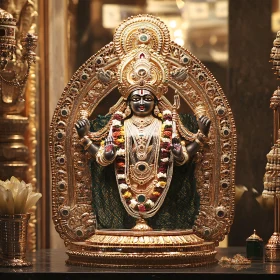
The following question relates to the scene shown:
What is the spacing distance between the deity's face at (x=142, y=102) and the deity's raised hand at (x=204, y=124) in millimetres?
306

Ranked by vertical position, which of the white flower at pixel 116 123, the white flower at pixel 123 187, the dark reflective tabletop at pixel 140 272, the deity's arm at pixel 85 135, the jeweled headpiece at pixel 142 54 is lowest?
the dark reflective tabletop at pixel 140 272

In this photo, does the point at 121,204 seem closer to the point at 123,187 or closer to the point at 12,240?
the point at 123,187

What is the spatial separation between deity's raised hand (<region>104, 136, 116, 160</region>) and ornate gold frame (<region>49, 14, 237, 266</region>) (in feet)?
0.75

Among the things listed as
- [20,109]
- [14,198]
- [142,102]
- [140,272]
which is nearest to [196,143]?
[142,102]

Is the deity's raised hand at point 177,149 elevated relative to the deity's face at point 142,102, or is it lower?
lower

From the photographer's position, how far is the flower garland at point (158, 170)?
7274mm

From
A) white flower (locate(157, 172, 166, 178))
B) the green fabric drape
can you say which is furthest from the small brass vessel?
white flower (locate(157, 172, 166, 178))

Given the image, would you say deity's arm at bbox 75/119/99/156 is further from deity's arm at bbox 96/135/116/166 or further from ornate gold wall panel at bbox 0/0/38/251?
ornate gold wall panel at bbox 0/0/38/251

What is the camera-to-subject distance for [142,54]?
7402 millimetres

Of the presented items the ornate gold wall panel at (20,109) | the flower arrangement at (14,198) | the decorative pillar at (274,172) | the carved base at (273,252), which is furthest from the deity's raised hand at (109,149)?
the carved base at (273,252)

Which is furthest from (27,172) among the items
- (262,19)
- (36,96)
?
(262,19)

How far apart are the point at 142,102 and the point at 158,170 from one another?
1.34 feet

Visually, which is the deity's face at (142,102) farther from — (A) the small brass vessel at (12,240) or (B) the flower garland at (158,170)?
(A) the small brass vessel at (12,240)

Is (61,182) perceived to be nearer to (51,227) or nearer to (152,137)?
(152,137)
